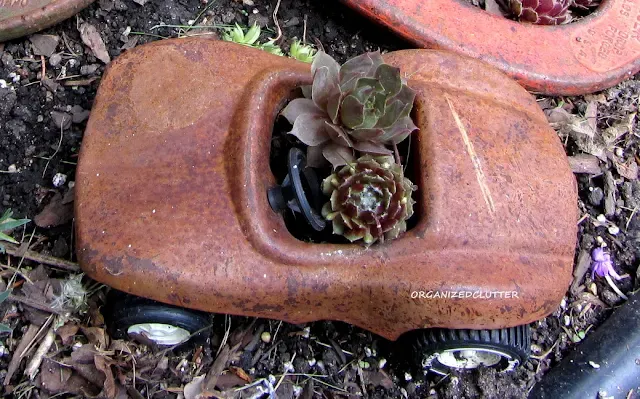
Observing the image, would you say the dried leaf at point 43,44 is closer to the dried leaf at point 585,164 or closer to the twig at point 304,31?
the twig at point 304,31

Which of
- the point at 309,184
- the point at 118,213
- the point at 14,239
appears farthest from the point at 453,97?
the point at 14,239

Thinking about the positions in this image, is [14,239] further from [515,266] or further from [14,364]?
[515,266]

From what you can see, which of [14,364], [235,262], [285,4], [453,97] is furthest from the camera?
[285,4]

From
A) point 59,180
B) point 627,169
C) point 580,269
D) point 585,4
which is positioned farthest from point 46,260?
point 585,4

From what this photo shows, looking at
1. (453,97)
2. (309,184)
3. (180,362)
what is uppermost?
(453,97)

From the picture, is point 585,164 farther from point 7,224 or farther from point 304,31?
point 7,224
